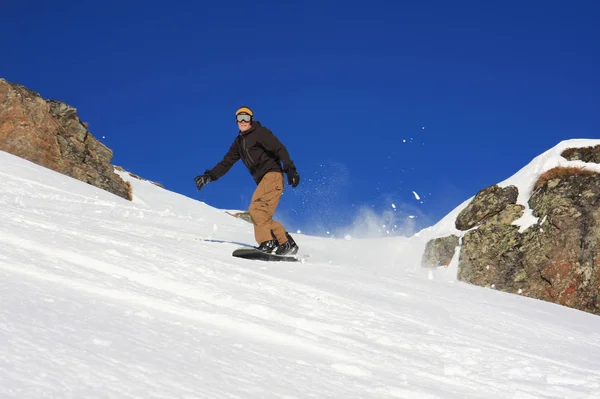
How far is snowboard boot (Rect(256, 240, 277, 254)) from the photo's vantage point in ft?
23.2

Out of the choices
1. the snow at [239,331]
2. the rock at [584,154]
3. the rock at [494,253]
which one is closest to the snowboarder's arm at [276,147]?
the snow at [239,331]

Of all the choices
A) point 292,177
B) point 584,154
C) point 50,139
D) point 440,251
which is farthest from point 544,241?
point 50,139

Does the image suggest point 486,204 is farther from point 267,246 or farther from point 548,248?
point 267,246

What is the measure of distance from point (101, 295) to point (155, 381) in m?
1.42

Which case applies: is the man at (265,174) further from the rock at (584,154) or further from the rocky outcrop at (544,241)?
the rock at (584,154)

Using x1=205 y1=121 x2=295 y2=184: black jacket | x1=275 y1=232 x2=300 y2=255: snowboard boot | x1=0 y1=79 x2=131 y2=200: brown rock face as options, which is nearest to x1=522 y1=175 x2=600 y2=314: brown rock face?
x1=275 y1=232 x2=300 y2=255: snowboard boot

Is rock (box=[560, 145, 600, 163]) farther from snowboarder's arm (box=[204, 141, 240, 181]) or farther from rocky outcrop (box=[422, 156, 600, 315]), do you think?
snowboarder's arm (box=[204, 141, 240, 181])

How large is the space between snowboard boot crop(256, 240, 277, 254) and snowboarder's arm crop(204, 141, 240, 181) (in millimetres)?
1372

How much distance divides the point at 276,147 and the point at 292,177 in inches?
19.6

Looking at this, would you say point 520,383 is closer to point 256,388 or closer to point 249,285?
point 256,388

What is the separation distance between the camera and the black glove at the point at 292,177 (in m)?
7.12

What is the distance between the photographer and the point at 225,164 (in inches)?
308

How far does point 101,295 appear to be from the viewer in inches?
127

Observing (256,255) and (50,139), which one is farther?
(50,139)
